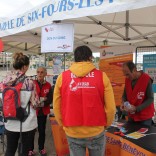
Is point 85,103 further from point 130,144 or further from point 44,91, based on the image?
point 44,91

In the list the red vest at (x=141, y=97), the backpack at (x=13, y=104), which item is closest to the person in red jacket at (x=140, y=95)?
the red vest at (x=141, y=97)

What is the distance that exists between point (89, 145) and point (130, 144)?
0.56 m

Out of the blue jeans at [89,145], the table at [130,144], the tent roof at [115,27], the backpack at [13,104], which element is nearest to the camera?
the blue jeans at [89,145]

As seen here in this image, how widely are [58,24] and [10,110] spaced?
3.75ft

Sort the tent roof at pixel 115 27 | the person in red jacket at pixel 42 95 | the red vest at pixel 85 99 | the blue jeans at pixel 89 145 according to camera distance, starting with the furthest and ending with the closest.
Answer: the tent roof at pixel 115 27
the person in red jacket at pixel 42 95
the blue jeans at pixel 89 145
the red vest at pixel 85 99

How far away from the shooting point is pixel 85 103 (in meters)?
2.22

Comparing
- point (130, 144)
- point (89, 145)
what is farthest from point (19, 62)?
point (130, 144)

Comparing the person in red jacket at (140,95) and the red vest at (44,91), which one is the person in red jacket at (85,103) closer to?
the person in red jacket at (140,95)

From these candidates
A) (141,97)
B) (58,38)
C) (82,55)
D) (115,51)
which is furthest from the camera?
(115,51)

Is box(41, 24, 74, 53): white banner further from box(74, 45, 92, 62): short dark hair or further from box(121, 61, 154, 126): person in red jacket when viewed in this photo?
box(121, 61, 154, 126): person in red jacket

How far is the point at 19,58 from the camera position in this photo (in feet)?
9.34

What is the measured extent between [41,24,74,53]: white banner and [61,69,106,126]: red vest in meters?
0.79

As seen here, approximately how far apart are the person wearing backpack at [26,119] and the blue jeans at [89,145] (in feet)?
2.11

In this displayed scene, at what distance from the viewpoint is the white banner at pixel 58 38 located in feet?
9.80
